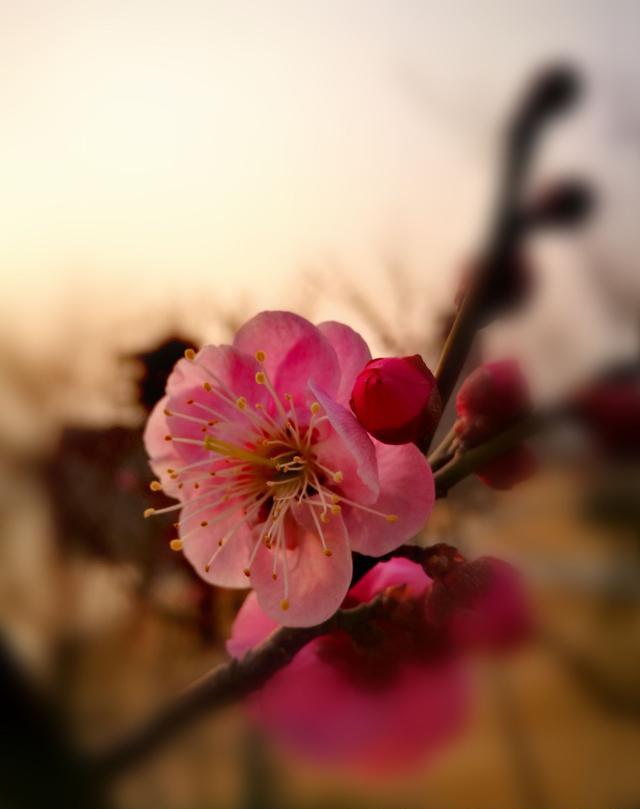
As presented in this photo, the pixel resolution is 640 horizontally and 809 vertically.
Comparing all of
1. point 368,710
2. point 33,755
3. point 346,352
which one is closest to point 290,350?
point 346,352

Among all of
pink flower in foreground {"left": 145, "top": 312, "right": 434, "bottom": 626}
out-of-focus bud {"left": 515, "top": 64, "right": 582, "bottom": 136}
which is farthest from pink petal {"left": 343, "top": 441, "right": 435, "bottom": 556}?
out-of-focus bud {"left": 515, "top": 64, "right": 582, "bottom": 136}

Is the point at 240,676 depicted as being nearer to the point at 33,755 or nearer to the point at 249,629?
the point at 249,629

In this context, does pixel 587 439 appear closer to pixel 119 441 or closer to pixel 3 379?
pixel 119 441

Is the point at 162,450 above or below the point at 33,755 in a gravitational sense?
above

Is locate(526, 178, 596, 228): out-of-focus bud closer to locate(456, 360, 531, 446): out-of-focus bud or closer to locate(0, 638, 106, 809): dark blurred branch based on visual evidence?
locate(456, 360, 531, 446): out-of-focus bud

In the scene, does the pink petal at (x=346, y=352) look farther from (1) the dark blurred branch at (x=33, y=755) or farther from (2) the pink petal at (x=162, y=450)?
(1) the dark blurred branch at (x=33, y=755)

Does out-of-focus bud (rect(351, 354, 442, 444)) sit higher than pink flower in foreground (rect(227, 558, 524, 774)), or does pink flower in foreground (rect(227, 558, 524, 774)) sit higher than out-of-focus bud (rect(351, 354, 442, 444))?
out-of-focus bud (rect(351, 354, 442, 444))

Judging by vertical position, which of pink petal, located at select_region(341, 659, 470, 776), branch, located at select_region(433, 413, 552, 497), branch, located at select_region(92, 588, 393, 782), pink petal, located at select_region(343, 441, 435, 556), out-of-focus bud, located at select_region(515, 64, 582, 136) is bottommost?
pink petal, located at select_region(341, 659, 470, 776)

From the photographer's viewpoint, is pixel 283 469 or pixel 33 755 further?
pixel 33 755
